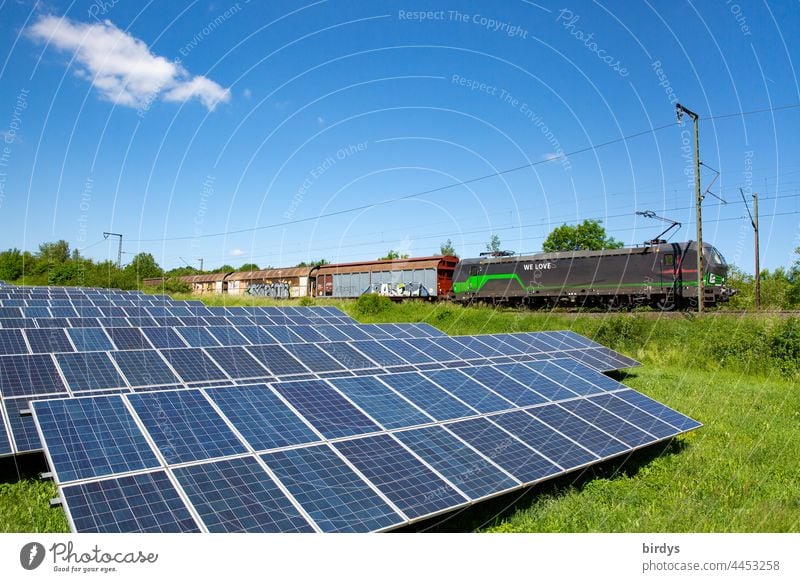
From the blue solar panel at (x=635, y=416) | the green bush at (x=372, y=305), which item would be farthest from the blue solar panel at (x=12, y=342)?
the green bush at (x=372, y=305)

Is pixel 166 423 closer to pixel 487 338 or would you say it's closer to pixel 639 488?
pixel 639 488

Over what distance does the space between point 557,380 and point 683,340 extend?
14.1 meters

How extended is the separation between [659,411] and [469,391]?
3.15 metres

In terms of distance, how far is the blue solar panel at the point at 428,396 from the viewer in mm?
6402

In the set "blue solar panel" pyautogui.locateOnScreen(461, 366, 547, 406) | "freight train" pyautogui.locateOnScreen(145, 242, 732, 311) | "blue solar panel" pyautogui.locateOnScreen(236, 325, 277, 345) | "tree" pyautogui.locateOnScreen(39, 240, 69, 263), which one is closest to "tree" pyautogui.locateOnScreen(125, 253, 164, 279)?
"tree" pyautogui.locateOnScreen(39, 240, 69, 263)

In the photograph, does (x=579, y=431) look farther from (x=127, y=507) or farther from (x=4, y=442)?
(x=4, y=442)

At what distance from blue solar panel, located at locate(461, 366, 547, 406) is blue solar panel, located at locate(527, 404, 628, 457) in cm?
28

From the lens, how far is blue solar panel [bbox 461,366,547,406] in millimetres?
7426

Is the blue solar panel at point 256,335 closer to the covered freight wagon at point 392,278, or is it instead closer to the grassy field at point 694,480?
the grassy field at point 694,480

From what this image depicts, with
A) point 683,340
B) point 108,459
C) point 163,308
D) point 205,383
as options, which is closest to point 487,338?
point 205,383

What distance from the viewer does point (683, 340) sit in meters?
20.2

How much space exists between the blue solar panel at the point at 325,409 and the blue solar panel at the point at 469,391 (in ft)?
5.69

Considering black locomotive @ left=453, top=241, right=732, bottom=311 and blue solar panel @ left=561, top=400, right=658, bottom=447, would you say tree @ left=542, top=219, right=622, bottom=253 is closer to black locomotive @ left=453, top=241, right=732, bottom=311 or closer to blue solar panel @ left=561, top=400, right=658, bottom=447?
black locomotive @ left=453, top=241, right=732, bottom=311

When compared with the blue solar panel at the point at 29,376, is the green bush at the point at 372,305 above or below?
above
